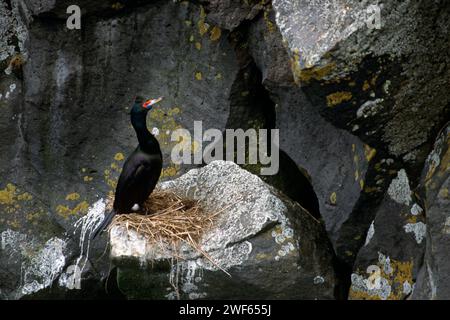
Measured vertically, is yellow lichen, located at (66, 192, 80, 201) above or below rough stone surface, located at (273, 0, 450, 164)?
Answer: below

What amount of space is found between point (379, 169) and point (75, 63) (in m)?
2.58

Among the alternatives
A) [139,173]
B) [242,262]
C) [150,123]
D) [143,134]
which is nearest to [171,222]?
[139,173]

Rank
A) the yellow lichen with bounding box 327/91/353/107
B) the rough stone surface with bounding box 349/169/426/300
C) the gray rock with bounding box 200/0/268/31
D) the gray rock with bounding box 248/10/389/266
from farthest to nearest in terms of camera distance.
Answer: the gray rock with bounding box 200/0/268/31 → the gray rock with bounding box 248/10/389/266 → the rough stone surface with bounding box 349/169/426/300 → the yellow lichen with bounding box 327/91/353/107

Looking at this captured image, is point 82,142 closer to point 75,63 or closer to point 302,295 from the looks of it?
point 75,63

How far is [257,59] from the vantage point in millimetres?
5574

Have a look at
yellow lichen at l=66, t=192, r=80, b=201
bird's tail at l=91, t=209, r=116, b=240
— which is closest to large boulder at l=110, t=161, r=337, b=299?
bird's tail at l=91, t=209, r=116, b=240

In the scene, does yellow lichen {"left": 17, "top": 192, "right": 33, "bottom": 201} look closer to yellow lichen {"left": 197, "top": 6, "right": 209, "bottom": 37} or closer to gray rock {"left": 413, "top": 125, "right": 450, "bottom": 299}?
yellow lichen {"left": 197, "top": 6, "right": 209, "bottom": 37}

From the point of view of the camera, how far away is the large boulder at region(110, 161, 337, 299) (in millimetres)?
4410

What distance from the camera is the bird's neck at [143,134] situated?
5.06 m

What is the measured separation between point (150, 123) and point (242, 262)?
6.28 feet

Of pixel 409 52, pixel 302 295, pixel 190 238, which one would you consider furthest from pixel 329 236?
pixel 409 52

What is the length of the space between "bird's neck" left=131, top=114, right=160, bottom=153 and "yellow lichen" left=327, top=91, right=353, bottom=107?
1.34m

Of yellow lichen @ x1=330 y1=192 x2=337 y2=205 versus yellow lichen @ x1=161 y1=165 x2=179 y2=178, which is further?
yellow lichen @ x1=161 y1=165 x2=179 y2=178

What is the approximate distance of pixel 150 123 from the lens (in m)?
6.00
